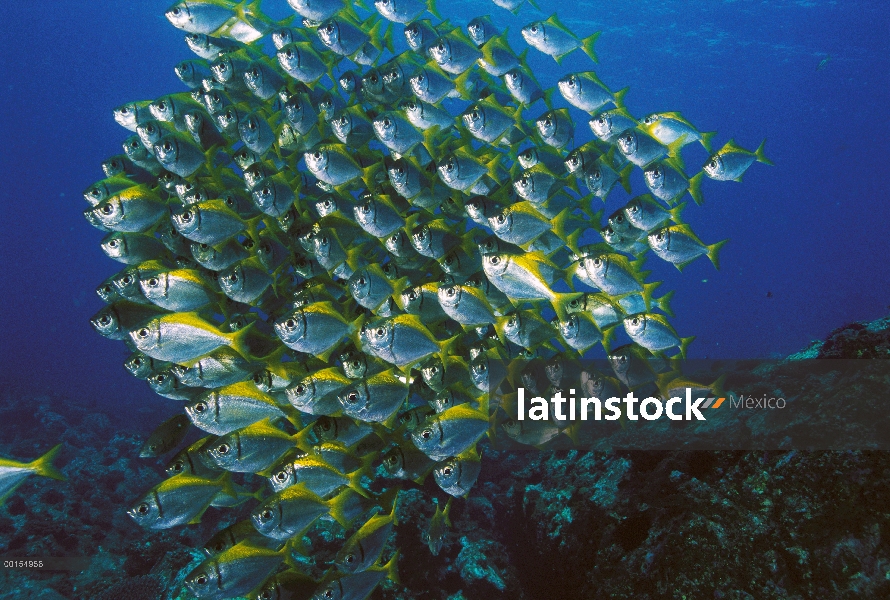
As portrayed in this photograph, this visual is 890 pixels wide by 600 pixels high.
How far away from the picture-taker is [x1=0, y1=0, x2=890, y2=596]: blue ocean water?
2950 cm

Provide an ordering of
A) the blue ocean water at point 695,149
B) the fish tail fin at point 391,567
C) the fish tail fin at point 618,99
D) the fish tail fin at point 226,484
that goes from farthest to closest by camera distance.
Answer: the blue ocean water at point 695,149, the fish tail fin at point 618,99, the fish tail fin at point 391,567, the fish tail fin at point 226,484

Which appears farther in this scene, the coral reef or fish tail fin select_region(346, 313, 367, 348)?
fish tail fin select_region(346, 313, 367, 348)

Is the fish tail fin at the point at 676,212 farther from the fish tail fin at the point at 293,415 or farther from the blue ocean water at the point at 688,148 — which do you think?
the blue ocean water at the point at 688,148

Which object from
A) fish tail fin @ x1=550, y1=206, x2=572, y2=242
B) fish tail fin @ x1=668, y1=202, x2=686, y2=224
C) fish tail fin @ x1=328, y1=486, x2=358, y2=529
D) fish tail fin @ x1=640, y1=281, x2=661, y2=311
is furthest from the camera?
fish tail fin @ x1=668, y1=202, x2=686, y2=224

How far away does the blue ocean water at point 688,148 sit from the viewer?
29.5 metres

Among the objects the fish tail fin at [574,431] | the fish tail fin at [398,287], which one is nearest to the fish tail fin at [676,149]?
the fish tail fin at [574,431]

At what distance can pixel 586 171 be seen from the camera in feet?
14.6

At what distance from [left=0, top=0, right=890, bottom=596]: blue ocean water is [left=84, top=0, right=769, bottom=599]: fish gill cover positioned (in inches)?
265

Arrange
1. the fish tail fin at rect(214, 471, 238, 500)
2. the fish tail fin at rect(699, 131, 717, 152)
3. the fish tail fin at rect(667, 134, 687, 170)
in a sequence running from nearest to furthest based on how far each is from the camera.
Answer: the fish tail fin at rect(214, 471, 238, 500), the fish tail fin at rect(667, 134, 687, 170), the fish tail fin at rect(699, 131, 717, 152)

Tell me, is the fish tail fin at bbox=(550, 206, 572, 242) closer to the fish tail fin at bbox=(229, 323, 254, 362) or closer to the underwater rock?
the fish tail fin at bbox=(229, 323, 254, 362)

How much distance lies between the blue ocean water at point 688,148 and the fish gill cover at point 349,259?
6.72m

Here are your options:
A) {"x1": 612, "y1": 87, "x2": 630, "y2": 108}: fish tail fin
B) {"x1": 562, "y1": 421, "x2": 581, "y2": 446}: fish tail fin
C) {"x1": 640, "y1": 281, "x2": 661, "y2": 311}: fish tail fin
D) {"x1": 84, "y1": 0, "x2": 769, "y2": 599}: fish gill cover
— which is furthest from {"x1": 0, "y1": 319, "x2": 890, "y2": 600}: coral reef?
{"x1": 612, "y1": 87, "x2": 630, "y2": 108}: fish tail fin

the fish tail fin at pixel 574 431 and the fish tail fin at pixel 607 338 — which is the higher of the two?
the fish tail fin at pixel 607 338

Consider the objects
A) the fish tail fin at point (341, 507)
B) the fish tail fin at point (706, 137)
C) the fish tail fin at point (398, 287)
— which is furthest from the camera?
the fish tail fin at point (706, 137)
